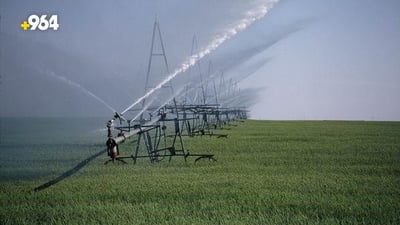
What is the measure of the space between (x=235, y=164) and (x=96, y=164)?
5496mm

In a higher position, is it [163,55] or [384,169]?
[163,55]

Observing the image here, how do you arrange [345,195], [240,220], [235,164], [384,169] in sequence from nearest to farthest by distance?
[240,220] → [345,195] → [384,169] → [235,164]

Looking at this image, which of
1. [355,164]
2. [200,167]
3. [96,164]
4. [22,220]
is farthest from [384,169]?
[22,220]

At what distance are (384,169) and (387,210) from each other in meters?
6.80

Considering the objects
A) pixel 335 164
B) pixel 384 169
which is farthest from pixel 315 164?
pixel 384 169

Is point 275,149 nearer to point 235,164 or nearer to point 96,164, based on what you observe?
point 235,164

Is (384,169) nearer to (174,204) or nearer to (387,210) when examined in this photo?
(387,210)

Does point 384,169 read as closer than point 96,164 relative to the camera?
Yes

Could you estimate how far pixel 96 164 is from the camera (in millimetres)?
18328

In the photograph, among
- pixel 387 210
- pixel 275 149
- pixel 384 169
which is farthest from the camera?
pixel 275 149

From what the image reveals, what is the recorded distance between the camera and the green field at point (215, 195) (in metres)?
9.38

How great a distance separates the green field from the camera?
9375 millimetres

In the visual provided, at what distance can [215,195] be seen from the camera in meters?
11.4

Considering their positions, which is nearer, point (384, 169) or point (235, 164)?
point (384, 169)
